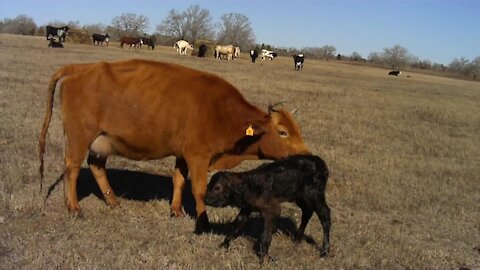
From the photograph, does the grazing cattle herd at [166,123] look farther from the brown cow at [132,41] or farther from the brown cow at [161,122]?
the brown cow at [132,41]

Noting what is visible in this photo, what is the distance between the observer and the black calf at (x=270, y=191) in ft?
19.6

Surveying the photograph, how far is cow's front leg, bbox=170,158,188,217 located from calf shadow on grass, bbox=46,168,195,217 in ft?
0.79

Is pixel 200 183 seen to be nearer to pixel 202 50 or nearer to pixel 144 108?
pixel 144 108

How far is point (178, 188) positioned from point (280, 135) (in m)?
1.66

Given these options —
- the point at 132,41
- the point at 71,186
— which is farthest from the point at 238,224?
the point at 132,41

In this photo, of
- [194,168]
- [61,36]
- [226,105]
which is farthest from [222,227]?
[61,36]

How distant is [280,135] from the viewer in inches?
273

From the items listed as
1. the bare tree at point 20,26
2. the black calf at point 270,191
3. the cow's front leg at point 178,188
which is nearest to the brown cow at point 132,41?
the bare tree at point 20,26

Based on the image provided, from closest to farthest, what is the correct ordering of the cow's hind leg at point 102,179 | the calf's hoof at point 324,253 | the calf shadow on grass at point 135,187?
the calf's hoof at point 324,253 < the cow's hind leg at point 102,179 < the calf shadow on grass at point 135,187

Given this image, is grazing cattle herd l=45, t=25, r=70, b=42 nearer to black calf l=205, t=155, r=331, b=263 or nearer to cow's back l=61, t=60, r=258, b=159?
cow's back l=61, t=60, r=258, b=159

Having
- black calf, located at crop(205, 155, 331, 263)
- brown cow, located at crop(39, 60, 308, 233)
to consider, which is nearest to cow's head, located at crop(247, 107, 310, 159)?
brown cow, located at crop(39, 60, 308, 233)

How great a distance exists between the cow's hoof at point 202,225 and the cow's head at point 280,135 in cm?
123

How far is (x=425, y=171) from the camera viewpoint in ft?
39.0

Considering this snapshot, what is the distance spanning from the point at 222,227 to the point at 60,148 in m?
4.74
